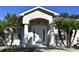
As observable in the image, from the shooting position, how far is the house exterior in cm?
2044

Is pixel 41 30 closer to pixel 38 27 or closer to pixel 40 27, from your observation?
pixel 40 27

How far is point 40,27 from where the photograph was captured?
21891 millimetres

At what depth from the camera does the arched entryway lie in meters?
21.8

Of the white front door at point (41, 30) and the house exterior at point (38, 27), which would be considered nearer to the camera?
the house exterior at point (38, 27)

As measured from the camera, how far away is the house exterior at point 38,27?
67.1ft

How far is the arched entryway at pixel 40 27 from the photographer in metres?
21.8

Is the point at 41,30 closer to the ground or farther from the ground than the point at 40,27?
closer to the ground

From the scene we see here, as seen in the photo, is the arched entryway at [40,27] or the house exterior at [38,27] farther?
the arched entryway at [40,27]

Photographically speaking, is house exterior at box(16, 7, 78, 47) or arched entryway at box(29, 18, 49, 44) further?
arched entryway at box(29, 18, 49, 44)

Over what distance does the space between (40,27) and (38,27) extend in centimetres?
21

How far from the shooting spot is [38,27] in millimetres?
21891

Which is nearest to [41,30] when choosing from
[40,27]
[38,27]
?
[40,27]
